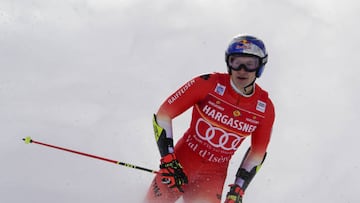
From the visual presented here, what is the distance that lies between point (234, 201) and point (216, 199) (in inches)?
10.5

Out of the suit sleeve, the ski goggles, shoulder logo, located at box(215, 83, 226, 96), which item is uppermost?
the ski goggles

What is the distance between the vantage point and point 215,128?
8188mm

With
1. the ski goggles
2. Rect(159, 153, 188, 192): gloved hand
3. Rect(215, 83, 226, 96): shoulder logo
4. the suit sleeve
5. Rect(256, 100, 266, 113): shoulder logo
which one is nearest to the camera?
Rect(159, 153, 188, 192): gloved hand

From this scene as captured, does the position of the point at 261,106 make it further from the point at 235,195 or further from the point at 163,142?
the point at 163,142

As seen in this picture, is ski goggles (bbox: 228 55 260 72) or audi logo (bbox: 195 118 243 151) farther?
audi logo (bbox: 195 118 243 151)

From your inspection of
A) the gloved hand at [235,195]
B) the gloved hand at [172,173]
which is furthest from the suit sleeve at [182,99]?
the gloved hand at [235,195]

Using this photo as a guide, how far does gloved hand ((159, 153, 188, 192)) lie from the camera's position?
7.69m

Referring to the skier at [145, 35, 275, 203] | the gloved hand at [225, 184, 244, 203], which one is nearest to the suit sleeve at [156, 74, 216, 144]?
the skier at [145, 35, 275, 203]

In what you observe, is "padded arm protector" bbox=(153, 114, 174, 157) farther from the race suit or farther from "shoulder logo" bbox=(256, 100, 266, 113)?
"shoulder logo" bbox=(256, 100, 266, 113)

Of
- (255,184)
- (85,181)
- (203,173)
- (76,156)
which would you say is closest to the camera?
(203,173)

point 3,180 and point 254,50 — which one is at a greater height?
point 254,50

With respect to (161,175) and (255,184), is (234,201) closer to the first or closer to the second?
(161,175)

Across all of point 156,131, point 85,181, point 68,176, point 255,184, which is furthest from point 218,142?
point 255,184

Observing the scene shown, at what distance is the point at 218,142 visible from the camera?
8258 millimetres
